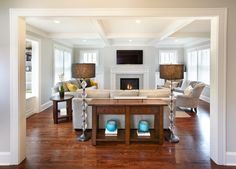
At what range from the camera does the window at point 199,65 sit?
879 cm

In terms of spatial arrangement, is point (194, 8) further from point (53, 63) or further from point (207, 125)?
point (53, 63)

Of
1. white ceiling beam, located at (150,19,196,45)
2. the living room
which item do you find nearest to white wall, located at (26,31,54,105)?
the living room

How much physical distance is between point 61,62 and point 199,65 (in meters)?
5.70

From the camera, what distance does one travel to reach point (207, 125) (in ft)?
17.8

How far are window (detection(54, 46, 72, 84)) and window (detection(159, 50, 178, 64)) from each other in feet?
14.6

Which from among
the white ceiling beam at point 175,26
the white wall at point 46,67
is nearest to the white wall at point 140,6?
the white ceiling beam at point 175,26

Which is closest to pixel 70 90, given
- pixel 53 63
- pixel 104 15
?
pixel 53 63

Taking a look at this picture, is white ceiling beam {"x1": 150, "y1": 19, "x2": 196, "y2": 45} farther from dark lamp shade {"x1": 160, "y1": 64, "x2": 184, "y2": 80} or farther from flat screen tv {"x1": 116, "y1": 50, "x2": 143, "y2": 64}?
flat screen tv {"x1": 116, "y1": 50, "x2": 143, "y2": 64}

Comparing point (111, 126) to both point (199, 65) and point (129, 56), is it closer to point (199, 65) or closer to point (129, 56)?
point (199, 65)

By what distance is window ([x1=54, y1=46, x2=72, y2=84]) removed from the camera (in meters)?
8.53

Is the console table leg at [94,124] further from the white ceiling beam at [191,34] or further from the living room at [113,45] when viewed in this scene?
the white ceiling beam at [191,34]

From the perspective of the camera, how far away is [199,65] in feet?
31.4

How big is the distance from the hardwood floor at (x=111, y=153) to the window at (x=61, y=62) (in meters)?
3.82

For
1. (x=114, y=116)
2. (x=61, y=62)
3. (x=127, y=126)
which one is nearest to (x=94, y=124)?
(x=127, y=126)
